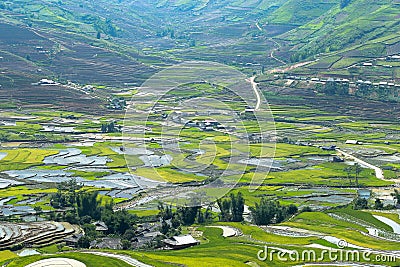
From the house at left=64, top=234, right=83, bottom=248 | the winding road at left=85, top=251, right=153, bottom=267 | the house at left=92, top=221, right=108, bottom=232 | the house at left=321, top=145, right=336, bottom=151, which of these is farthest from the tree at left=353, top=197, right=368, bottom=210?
the house at left=321, top=145, right=336, bottom=151

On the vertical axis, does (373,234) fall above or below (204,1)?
below

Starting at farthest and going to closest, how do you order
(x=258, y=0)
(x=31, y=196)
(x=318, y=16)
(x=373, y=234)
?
(x=258, y=0) → (x=318, y=16) → (x=31, y=196) → (x=373, y=234)

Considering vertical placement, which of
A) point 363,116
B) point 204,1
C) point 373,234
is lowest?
point 373,234

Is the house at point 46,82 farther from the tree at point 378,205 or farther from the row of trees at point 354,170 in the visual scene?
the tree at point 378,205

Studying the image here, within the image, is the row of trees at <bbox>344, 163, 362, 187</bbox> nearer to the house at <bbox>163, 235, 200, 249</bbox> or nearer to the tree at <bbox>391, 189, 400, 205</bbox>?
the tree at <bbox>391, 189, 400, 205</bbox>

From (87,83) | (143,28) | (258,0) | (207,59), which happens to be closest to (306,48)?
(207,59)

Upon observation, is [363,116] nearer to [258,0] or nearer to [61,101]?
[61,101]

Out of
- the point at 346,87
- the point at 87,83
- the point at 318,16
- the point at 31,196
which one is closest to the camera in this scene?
the point at 31,196
